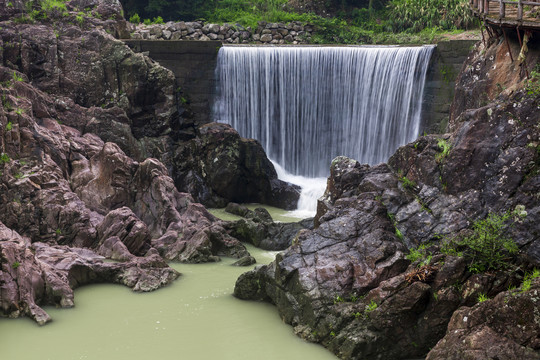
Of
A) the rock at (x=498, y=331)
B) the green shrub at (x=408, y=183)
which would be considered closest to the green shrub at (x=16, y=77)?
the green shrub at (x=408, y=183)

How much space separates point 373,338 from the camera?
11180mm

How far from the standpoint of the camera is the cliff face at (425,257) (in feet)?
32.4

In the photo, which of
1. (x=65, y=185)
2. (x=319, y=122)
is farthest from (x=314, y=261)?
(x=319, y=122)

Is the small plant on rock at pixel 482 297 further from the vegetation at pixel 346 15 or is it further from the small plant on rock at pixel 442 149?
the vegetation at pixel 346 15

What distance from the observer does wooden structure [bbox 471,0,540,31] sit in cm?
1482

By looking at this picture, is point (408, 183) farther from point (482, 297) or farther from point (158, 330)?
point (158, 330)

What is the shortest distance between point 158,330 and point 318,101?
16361 mm

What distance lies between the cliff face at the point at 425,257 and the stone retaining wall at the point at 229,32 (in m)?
18.6

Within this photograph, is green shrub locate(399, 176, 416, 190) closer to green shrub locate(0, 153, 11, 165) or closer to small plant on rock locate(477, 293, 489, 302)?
small plant on rock locate(477, 293, 489, 302)

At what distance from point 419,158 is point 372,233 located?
233 cm

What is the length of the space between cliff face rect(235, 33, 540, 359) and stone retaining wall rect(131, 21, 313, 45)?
18.6 metres

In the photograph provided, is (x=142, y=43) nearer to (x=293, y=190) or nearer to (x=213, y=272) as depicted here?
(x=293, y=190)

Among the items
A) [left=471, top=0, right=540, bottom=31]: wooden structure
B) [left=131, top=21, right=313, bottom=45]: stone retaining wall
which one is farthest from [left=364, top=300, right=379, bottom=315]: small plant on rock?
[left=131, top=21, right=313, bottom=45]: stone retaining wall

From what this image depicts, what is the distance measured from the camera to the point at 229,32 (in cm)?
3250
